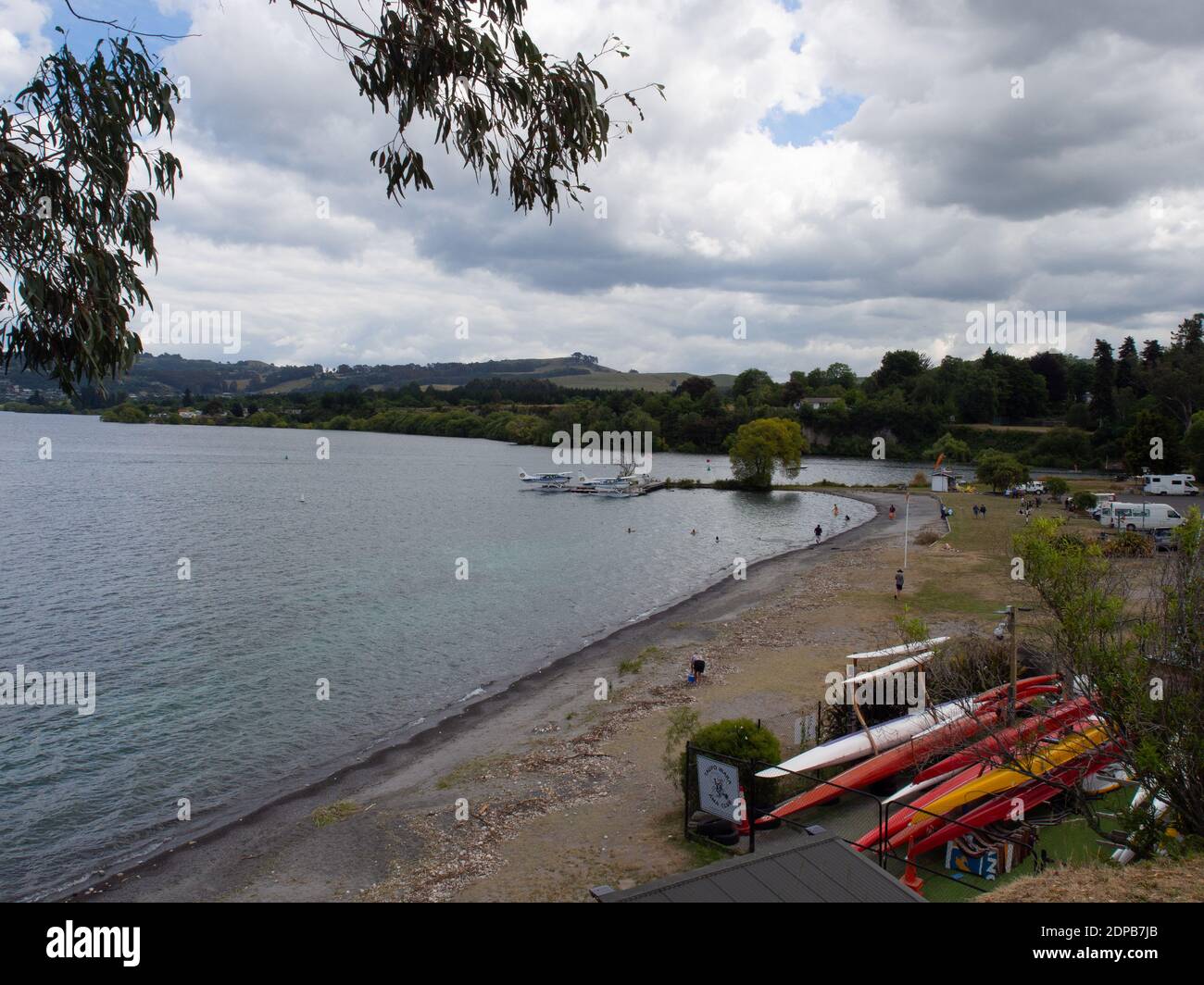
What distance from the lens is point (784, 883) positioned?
21.6ft

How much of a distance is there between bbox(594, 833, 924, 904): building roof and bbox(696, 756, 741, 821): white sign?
7598mm

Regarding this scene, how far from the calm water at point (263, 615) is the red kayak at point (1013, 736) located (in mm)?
14598

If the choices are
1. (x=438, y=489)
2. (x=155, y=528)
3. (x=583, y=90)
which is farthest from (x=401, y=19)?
(x=438, y=489)

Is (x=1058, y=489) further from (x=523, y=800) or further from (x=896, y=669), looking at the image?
(x=523, y=800)

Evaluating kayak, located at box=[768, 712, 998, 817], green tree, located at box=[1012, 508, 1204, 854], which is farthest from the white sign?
green tree, located at box=[1012, 508, 1204, 854]

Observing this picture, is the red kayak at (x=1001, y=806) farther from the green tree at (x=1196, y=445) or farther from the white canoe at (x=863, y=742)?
the green tree at (x=1196, y=445)

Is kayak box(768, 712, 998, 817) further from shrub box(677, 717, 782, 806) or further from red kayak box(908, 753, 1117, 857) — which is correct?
red kayak box(908, 753, 1117, 857)

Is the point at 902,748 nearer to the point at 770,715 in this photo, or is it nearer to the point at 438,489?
the point at 770,715

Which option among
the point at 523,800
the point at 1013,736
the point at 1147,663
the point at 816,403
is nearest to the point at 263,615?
the point at 523,800

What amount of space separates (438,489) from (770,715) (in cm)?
7624

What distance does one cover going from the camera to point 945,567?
146 feet

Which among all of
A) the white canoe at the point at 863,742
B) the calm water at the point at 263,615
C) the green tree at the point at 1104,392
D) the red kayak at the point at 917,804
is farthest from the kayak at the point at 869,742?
the green tree at the point at 1104,392

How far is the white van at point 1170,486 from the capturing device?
6656 cm

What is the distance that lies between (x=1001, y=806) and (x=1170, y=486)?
66099mm
